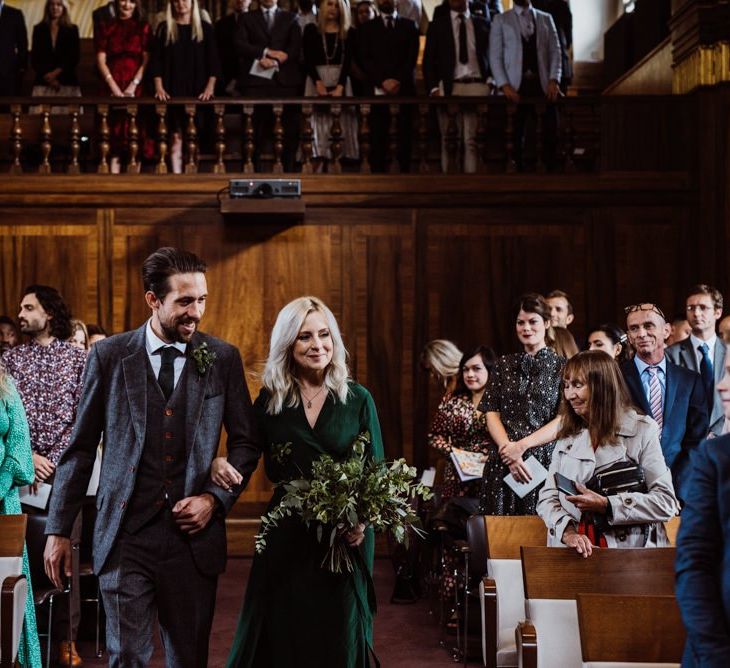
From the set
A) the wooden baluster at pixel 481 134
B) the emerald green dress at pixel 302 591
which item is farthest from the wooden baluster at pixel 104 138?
the emerald green dress at pixel 302 591

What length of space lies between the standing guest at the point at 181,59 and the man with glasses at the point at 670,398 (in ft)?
15.7

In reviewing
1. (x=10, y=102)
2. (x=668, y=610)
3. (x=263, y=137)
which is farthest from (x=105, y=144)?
(x=668, y=610)

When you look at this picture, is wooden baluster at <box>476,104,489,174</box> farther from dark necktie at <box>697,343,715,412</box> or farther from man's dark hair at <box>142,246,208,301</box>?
man's dark hair at <box>142,246,208,301</box>

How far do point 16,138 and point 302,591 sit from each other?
20.5 feet

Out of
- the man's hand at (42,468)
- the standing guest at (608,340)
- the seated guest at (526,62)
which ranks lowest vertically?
the man's hand at (42,468)

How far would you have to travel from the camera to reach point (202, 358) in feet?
11.9

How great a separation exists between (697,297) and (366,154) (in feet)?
11.6

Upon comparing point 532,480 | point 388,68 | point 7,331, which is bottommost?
point 532,480

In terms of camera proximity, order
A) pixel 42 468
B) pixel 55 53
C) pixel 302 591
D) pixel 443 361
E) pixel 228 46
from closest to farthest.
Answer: pixel 302 591
pixel 42 468
pixel 443 361
pixel 228 46
pixel 55 53

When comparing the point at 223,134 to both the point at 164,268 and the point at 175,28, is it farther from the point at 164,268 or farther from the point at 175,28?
the point at 164,268

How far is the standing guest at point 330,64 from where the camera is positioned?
9445 millimetres

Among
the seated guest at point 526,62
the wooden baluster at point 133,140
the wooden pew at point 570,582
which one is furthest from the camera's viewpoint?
the seated guest at point 526,62

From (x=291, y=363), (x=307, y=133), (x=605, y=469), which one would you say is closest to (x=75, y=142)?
(x=307, y=133)

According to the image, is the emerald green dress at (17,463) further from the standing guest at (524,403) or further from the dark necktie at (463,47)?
the dark necktie at (463,47)
